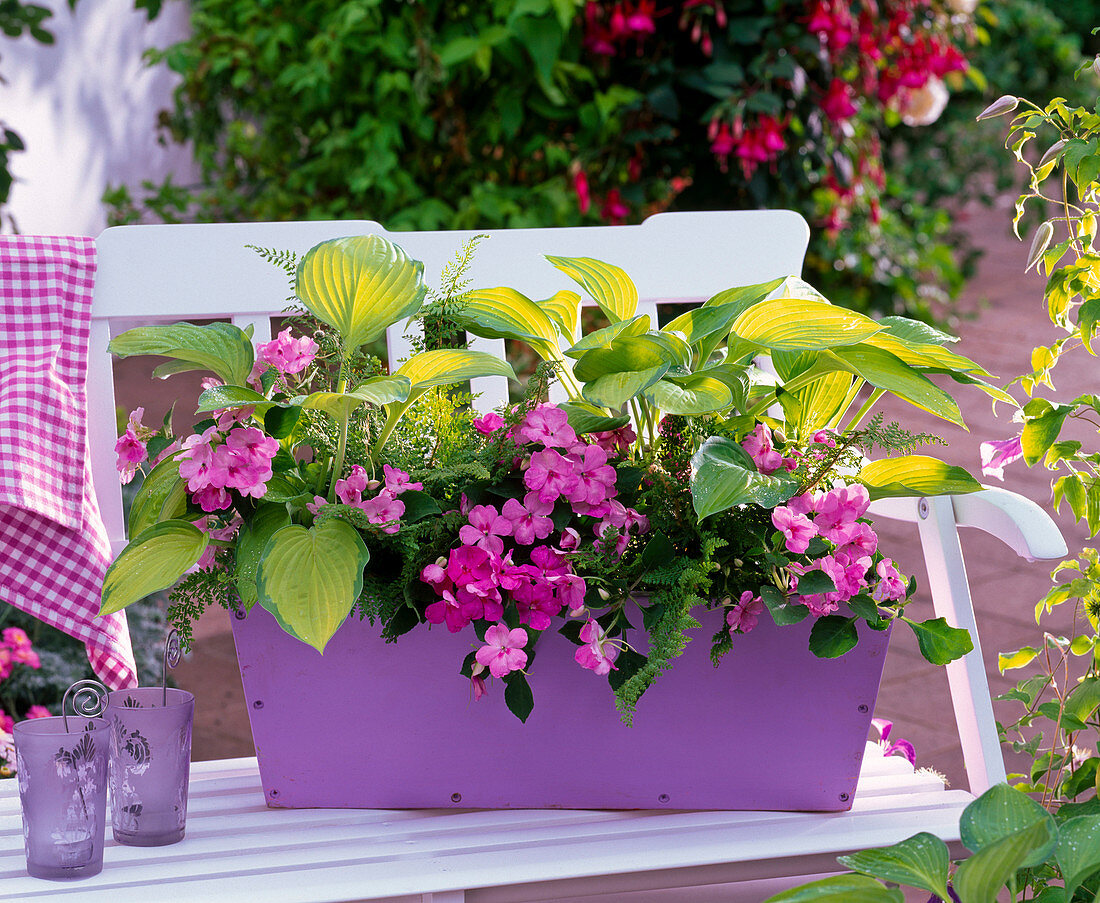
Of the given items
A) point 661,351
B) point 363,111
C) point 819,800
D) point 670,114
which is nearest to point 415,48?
point 363,111

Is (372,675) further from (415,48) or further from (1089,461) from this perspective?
(415,48)

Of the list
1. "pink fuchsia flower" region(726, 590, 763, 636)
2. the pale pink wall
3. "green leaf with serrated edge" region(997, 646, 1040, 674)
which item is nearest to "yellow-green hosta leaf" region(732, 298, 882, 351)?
"pink fuchsia flower" region(726, 590, 763, 636)

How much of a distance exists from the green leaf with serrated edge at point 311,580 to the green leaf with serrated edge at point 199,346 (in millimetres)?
158

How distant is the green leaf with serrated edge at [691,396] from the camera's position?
2.88 feet

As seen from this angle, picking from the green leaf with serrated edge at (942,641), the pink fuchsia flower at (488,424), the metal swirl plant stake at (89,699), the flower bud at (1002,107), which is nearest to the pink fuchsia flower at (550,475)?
the pink fuchsia flower at (488,424)

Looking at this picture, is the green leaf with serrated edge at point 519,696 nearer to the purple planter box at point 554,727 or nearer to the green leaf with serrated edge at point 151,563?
the purple planter box at point 554,727

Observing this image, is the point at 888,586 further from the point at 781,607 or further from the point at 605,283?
the point at 605,283

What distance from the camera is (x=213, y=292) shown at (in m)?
1.23

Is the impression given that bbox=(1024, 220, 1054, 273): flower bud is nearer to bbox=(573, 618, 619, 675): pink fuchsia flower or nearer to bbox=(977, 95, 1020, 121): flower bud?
bbox=(977, 95, 1020, 121): flower bud

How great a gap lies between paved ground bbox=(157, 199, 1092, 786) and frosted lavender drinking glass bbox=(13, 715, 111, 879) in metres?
1.24

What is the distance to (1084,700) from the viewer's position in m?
1.07

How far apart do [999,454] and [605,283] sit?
43cm

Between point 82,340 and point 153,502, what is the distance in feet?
1.01

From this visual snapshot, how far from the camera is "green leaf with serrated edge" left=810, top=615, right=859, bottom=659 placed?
91 centimetres
